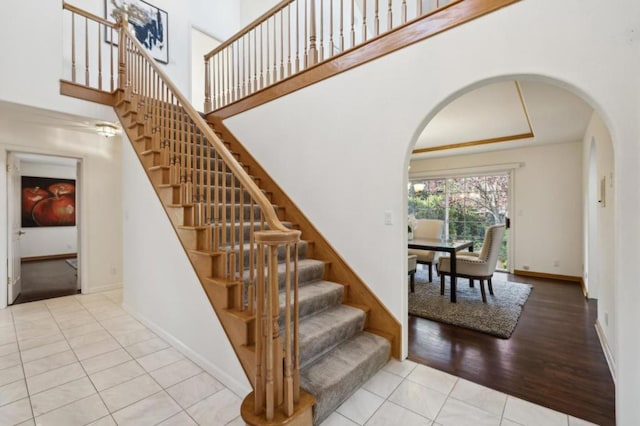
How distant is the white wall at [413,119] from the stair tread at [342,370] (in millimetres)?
381

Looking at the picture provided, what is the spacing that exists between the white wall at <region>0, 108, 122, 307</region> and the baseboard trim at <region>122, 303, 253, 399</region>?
1846mm

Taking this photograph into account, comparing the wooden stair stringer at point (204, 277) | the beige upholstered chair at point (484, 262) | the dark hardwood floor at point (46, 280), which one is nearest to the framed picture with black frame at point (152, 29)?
the wooden stair stringer at point (204, 277)

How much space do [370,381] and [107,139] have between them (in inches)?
193

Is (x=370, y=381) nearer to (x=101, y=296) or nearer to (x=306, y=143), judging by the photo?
(x=306, y=143)

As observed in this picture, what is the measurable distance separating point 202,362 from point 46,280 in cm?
472

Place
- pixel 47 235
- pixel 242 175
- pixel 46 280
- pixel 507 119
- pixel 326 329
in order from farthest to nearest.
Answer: pixel 47 235 → pixel 46 280 → pixel 507 119 → pixel 326 329 → pixel 242 175

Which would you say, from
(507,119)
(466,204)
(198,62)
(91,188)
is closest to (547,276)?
(466,204)

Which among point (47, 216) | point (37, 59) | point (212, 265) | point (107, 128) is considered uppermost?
point (37, 59)

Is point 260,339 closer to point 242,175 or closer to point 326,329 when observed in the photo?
point 326,329

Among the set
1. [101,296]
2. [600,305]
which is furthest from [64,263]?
[600,305]

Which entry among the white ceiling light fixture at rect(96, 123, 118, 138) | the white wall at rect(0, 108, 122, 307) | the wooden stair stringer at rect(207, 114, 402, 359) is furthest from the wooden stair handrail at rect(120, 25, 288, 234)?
the white wall at rect(0, 108, 122, 307)

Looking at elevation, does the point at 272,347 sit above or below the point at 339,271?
below

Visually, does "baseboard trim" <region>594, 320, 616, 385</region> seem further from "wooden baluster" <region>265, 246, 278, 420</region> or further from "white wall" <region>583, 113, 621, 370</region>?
"wooden baluster" <region>265, 246, 278, 420</region>

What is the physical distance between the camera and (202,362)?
7.26 feet
